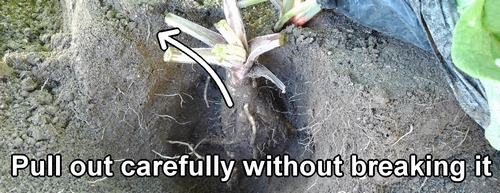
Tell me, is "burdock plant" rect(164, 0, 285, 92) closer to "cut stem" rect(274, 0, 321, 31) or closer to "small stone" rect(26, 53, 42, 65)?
"cut stem" rect(274, 0, 321, 31)

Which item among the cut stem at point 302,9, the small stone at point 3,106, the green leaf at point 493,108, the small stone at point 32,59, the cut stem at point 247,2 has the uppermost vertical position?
the small stone at point 32,59

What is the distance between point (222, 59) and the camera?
1098 millimetres

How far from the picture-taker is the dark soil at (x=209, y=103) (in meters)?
1.12

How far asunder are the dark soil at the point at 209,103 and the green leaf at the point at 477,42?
0.80 ft

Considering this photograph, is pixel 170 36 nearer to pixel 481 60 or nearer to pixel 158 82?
pixel 158 82

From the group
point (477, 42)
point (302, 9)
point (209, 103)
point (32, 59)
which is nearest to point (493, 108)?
point (477, 42)

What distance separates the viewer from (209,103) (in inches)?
54.9

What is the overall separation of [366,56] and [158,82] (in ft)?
1.75

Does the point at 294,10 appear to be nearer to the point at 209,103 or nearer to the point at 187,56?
the point at 187,56

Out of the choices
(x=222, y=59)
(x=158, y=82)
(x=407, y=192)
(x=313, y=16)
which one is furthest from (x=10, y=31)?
(x=407, y=192)

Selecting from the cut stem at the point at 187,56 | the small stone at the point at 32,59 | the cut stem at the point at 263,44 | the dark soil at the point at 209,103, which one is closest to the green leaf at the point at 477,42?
the dark soil at the point at 209,103

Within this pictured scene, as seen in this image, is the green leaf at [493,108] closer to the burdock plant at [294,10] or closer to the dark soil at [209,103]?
the dark soil at [209,103]

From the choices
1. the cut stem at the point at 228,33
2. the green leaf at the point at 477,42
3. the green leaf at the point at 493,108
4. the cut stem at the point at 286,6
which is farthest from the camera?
the cut stem at the point at 286,6

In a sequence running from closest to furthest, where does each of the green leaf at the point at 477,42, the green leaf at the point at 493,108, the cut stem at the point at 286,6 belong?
the green leaf at the point at 477,42
the green leaf at the point at 493,108
the cut stem at the point at 286,6
